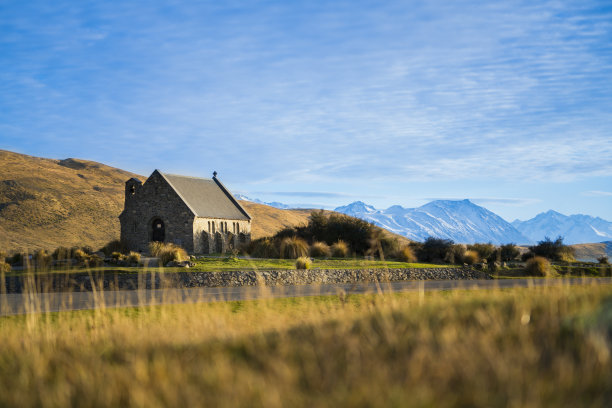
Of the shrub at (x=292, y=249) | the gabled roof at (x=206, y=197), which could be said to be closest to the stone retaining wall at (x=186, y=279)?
the shrub at (x=292, y=249)

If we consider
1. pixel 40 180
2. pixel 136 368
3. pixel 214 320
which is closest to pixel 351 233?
pixel 214 320

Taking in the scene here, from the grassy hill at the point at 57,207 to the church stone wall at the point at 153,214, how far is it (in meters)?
24.4

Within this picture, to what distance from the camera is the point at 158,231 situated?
4612 cm

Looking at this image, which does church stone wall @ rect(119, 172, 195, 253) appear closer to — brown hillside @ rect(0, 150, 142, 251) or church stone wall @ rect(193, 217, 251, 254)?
church stone wall @ rect(193, 217, 251, 254)

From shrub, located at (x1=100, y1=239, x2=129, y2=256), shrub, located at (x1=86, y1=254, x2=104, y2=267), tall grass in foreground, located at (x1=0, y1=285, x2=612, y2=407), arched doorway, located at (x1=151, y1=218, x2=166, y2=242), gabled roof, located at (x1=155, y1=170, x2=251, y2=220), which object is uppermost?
gabled roof, located at (x1=155, y1=170, x2=251, y2=220)

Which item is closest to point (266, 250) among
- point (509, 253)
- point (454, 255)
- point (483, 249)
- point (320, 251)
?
point (320, 251)

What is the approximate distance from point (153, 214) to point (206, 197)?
5.63m

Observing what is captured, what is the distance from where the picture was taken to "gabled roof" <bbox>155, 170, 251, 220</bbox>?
46.5 meters

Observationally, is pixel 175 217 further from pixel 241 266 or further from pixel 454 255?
pixel 454 255

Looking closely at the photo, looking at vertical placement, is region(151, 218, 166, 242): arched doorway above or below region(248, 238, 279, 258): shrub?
above

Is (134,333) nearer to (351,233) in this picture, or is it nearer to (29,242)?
(351,233)

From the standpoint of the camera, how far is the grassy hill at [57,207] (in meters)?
84.1

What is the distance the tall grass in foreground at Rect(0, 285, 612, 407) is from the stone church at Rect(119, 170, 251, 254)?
37.6 meters

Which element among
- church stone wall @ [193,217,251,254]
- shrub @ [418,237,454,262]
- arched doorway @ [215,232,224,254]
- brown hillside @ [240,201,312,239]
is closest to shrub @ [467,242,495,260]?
shrub @ [418,237,454,262]
